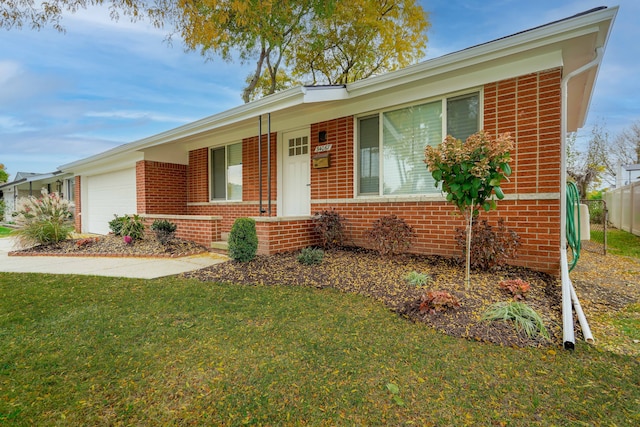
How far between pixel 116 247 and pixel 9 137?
1552 inches

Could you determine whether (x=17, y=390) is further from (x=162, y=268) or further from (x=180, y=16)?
(x=180, y=16)

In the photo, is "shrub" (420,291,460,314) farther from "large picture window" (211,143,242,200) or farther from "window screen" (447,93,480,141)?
"large picture window" (211,143,242,200)

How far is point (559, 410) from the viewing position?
183 centimetres

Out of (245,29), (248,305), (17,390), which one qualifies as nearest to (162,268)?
(248,305)

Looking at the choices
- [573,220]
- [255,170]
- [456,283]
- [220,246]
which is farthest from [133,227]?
[573,220]

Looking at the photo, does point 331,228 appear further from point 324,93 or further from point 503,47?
point 503,47

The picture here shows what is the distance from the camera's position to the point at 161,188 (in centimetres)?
991

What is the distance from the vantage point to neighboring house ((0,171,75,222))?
1586cm

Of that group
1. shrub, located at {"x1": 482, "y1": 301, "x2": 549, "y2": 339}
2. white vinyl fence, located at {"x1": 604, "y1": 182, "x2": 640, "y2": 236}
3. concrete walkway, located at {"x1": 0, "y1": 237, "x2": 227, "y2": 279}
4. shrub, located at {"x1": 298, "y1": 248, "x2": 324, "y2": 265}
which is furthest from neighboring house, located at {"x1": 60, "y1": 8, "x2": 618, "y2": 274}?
white vinyl fence, located at {"x1": 604, "y1": 182, "x2": 640, "y2": 236}

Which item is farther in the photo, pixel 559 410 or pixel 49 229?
pixel 49 229

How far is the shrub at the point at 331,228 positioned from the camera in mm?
6238

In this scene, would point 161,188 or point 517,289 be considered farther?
point 161,188

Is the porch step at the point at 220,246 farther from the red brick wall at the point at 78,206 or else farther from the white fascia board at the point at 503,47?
the red brick wall at the point at 78,206

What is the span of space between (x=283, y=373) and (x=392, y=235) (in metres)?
3.43
